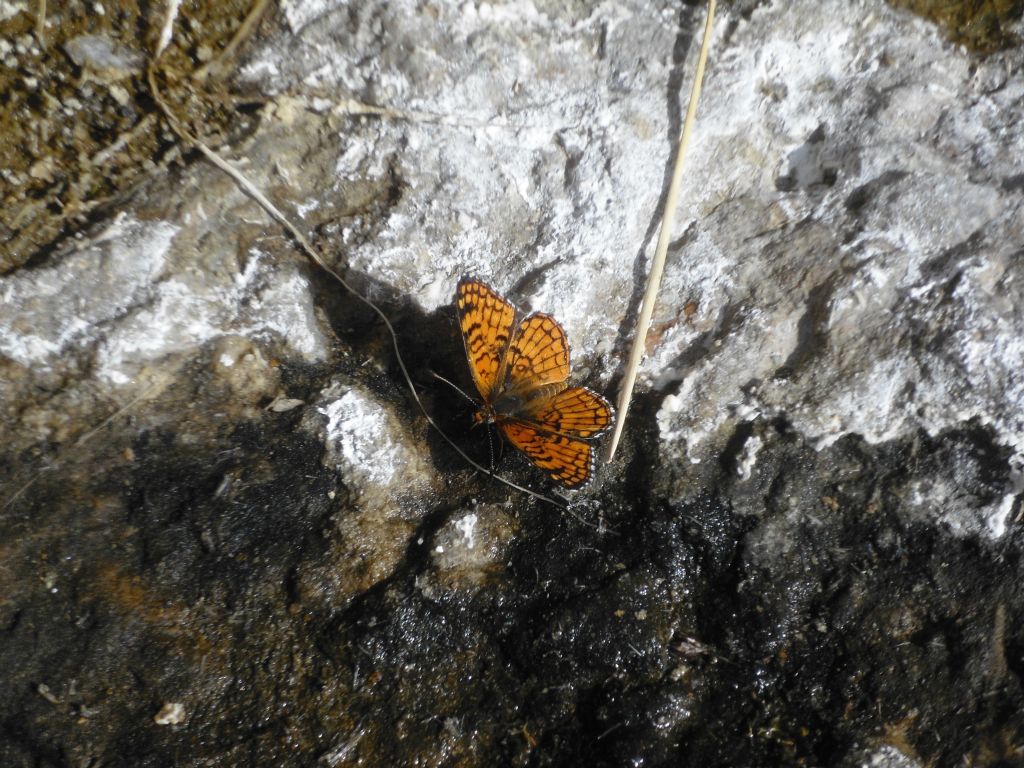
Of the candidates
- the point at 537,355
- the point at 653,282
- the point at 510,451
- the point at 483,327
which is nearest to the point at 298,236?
the point at 483,327

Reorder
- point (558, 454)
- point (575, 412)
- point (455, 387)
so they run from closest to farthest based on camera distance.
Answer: point (558, 454) → point (575, 412) → point (455, 387)

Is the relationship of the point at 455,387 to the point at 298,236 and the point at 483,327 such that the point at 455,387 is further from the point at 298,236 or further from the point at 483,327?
the point at 298,236

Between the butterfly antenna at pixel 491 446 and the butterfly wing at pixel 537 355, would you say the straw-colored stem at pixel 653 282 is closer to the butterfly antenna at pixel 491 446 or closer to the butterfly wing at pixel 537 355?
the butterfly wing at pixel 537 355

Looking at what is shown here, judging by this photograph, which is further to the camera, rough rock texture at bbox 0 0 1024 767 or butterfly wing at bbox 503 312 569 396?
butterfly wing at bbox 503 312 569 396

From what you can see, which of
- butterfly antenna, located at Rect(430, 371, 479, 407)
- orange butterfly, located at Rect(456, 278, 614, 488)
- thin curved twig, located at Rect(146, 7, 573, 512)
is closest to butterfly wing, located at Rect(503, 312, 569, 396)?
orange butterfly, located at Rect(456, 278, 614, 488)

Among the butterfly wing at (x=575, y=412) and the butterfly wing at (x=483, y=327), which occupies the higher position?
the butterfly wing at (x=483, y=327)

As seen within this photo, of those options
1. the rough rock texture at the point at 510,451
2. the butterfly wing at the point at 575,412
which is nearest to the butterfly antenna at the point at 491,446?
the rough rock texture at the point at 510,451

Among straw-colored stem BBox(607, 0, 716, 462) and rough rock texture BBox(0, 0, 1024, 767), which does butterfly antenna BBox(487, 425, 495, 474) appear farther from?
straw-colored stem BBox(607, 0, 716, 462)
